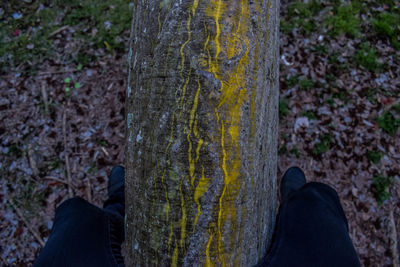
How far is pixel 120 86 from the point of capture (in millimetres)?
3303

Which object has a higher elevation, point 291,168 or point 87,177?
point 291,168

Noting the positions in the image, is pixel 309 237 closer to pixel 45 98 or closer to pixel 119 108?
pixel 119 108

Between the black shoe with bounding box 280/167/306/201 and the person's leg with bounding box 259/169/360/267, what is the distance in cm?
66

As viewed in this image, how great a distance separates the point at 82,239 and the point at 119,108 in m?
1.92

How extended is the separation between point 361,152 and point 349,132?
278mm

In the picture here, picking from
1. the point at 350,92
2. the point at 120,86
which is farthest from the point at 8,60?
the point at 350,92

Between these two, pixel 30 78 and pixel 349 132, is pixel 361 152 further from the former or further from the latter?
pixel 30 78

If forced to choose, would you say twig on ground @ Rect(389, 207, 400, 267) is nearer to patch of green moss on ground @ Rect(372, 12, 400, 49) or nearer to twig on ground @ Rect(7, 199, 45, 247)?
patch of green moss on ground @ Rect(372, 12, 400, 49)

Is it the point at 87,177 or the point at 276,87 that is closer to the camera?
the point at 276,87

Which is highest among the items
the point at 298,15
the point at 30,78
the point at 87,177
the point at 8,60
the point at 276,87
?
the point at 298,15

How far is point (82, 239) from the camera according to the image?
1.70 metres

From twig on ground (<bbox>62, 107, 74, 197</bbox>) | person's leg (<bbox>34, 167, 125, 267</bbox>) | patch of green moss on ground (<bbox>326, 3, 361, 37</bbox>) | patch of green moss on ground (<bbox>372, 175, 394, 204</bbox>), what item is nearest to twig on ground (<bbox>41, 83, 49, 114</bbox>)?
twig on ground (<bbox>62, 107, 74, 197</bbox>)

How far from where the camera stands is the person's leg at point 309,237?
4.89ft

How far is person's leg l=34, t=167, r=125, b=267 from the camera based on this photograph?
163 centimetres
